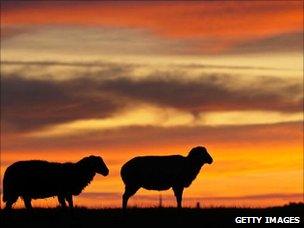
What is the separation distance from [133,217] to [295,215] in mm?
6744

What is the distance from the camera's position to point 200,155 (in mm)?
43156

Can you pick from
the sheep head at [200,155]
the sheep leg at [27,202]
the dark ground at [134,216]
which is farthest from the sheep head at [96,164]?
the dark ground at [134,216]

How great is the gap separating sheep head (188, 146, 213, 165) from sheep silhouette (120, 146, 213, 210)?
0.50 metres

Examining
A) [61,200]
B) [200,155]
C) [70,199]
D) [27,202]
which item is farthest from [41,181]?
[200,155]

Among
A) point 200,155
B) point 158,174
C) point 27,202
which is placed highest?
point 200,155

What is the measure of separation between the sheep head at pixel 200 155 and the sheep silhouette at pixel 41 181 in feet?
18.8

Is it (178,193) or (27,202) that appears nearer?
(27,202)

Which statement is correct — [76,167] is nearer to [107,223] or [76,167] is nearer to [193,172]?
[193,172]

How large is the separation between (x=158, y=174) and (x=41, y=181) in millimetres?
5688

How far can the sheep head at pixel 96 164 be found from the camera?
41875 mm

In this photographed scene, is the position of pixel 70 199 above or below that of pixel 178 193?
below

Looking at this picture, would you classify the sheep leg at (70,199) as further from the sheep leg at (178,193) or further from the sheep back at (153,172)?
the sheep leg at (178,193)

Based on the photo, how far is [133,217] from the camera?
32906 millimetres

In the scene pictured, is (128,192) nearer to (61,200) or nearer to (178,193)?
(178,193)
